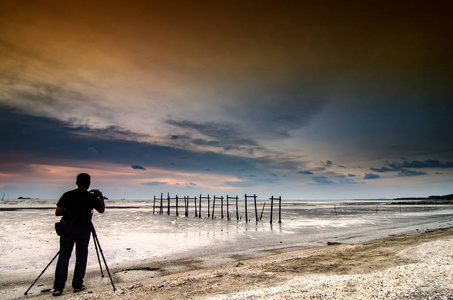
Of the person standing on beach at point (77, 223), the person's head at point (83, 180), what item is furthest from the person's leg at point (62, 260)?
the person's head at point (83, 180)

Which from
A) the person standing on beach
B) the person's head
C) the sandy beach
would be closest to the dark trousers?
the person standing on beach

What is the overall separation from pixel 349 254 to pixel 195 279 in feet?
19.2

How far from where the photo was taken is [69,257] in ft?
19.4

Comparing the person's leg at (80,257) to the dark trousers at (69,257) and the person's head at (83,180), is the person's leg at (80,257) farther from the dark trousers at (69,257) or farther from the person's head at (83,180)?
the person's head at (83,180)

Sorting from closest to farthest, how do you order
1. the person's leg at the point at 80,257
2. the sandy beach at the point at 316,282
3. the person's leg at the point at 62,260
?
the sandy beach at the point at 316,282, the person's leg at the point at 62,260, the person's leg at the point at 80,257

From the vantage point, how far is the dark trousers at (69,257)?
5.84 metres

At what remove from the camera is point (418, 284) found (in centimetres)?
483

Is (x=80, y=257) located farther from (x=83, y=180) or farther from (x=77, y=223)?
(x=83, y=180)

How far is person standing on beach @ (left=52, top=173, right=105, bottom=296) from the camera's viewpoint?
584 cm

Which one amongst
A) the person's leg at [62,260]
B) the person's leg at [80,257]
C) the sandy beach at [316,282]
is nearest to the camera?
the sandy beach at [316,282]

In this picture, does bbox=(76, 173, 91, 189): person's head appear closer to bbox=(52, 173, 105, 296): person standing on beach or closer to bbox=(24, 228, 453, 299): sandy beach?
bbox=(52, 173, 105, 296): person standing on beach

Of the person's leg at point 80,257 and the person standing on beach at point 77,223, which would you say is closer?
the person standing on beach at point 77,223

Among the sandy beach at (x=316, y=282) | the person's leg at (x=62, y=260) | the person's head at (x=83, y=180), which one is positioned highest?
the person's head at (x=83, y=180)

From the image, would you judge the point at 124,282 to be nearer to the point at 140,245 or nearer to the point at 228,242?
the point at 140,245
